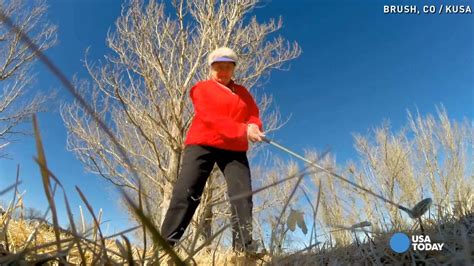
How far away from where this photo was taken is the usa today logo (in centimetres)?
69

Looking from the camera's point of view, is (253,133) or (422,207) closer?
(422,207)

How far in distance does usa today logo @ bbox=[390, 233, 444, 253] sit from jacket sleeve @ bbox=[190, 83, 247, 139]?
1.13 metres

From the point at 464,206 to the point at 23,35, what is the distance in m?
1.16

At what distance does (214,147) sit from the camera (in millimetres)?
1980

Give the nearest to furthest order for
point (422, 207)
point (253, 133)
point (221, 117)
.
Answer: point (422, 207) → point (253, 133) → point (221, 117)

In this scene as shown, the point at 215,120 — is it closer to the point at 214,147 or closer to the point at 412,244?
the point at 214,147

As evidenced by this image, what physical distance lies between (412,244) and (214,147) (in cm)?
135

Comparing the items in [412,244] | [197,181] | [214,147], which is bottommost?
[412,244]

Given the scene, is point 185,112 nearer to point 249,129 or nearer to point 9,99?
point 249,129

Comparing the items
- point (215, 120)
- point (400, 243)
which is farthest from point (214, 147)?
point (400, 243)

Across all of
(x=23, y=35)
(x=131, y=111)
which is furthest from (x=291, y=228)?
(x=131, y=111)

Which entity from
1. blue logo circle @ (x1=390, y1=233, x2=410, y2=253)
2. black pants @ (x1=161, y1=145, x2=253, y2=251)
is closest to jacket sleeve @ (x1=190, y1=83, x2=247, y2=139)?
black pants @ (x1=161, y1=145, x2=253, y2=251)

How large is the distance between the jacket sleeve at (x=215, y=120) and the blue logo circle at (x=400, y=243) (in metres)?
1.13

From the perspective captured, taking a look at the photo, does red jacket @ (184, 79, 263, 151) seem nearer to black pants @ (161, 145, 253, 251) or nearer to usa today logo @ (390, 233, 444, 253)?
black pants @ (161, 145, 253, 251)
